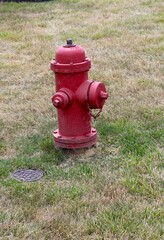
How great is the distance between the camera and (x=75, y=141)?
12.8 ft

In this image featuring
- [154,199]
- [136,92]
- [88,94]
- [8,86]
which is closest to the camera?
[154,199]

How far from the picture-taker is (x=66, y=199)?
318 centimetres

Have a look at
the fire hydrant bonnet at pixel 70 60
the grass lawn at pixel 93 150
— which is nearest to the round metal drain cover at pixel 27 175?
the grass lawn at pixel 93 150

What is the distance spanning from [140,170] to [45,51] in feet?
14.2

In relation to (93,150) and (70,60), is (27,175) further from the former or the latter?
(70,60)

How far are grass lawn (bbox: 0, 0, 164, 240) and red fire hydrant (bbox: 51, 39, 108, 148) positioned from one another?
0.13 m

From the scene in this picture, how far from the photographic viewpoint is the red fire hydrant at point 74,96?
376 cm

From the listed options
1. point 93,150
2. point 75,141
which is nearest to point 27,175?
point 75,141

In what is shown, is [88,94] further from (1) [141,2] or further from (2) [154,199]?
(1) [141,2]

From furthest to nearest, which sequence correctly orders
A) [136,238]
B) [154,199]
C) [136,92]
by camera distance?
[136,92], [154,199], [136,238]

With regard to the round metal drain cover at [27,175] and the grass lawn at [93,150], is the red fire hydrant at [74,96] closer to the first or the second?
the grass lawn at [93,150]

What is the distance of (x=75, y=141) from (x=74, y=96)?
344mm

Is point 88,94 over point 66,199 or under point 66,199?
over

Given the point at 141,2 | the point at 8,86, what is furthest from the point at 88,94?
the point at 141,2
